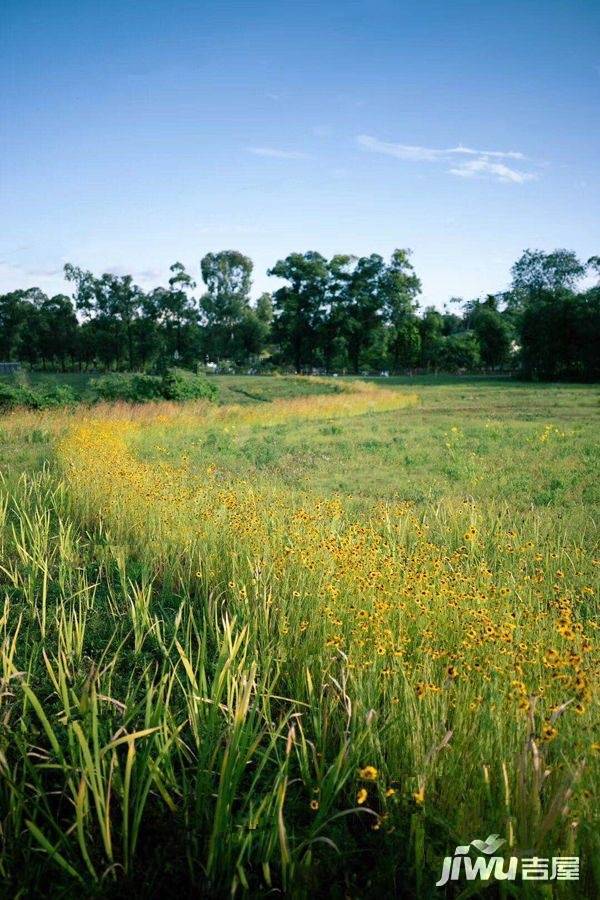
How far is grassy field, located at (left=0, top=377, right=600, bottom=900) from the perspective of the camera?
6.61 ft

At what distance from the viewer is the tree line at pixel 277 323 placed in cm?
6638

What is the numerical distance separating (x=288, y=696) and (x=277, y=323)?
66659 millimetres

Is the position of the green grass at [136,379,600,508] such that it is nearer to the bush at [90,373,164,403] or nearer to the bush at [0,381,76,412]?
the bush at [90,373,164,403]

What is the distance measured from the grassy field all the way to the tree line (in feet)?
192

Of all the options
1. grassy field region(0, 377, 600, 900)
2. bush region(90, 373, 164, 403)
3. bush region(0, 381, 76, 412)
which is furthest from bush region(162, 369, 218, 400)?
grassy field region(0, 377, 600, 900)

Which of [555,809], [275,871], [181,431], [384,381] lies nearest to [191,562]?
[275,871]

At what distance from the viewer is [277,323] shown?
67.8 m

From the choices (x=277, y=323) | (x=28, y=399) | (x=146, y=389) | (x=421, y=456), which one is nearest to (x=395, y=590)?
(x=421, y=456)

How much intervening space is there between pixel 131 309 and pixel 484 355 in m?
41.7

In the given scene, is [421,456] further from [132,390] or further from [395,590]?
[132,390]

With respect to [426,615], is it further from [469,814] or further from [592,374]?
[592,374]

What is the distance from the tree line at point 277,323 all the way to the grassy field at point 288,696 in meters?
58.6

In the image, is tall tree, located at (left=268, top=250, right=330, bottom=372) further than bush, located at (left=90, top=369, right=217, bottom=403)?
Yes

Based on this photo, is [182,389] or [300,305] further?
[300,305]
